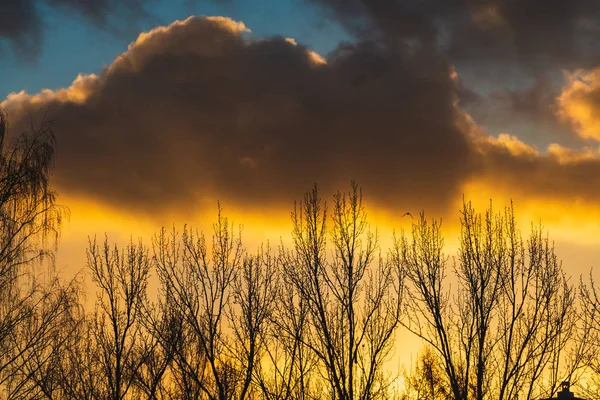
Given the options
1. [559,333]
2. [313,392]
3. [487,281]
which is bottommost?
[313,392]

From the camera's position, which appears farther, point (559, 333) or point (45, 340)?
point (559, 333)

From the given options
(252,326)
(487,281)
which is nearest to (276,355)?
(252,326)

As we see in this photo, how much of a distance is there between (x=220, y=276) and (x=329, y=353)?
4.91m

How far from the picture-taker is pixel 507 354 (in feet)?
74.0

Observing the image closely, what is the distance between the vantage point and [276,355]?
24562mm

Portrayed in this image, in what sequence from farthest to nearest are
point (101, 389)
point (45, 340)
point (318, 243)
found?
point (101, 389)
point (318, 243)
point (45, 340)

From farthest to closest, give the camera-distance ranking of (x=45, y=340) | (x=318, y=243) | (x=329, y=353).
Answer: (x=318, y=243) → (x=329, y=353) → (x=45, y=340)

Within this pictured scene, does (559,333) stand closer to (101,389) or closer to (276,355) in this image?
(276,355)

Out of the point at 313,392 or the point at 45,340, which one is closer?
the point at 45,340

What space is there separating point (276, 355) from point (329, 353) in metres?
2.73

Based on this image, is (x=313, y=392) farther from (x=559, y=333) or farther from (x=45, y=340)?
(x=45, y=340)

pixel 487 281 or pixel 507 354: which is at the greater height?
pixel 487 281

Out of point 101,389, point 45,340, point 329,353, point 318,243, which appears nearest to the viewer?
point 45,340

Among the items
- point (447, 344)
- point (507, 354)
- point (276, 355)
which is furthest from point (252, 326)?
point (507, 354)
